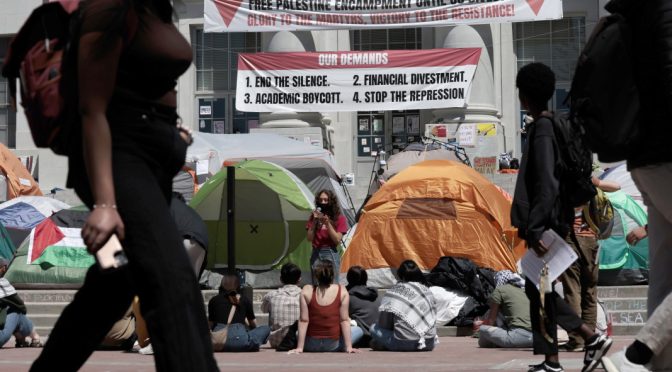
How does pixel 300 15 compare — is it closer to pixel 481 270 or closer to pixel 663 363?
pixel 481 270

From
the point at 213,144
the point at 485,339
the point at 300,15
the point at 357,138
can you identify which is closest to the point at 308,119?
the point at 357,138

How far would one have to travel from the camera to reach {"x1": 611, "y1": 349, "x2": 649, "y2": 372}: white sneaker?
5.41 meters

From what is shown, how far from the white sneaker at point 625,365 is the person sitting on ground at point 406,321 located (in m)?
6.21

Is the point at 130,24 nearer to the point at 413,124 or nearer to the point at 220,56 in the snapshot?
the point at 413,124

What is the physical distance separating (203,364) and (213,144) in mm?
19653

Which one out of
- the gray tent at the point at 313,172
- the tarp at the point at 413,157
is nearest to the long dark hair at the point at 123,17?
the gray tent at the point at 313,172

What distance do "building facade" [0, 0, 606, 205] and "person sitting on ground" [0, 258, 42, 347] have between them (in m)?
13.8

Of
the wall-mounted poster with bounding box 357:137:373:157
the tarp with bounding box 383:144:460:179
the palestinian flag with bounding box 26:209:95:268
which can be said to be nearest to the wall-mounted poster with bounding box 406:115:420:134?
the wall-mounted poster with bounding box 357:137:373:157

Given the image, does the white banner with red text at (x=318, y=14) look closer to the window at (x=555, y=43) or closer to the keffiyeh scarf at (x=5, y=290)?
the keffiyeh scarf at (x=5, y=290)

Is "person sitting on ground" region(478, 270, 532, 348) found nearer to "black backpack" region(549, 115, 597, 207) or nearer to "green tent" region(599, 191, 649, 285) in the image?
"green tent" region(599, 191, 649, 285)

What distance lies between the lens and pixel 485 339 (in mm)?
12062

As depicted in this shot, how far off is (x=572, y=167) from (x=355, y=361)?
3438mm

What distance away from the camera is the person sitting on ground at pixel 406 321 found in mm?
11812

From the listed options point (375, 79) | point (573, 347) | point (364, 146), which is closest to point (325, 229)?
point (573, 347)
